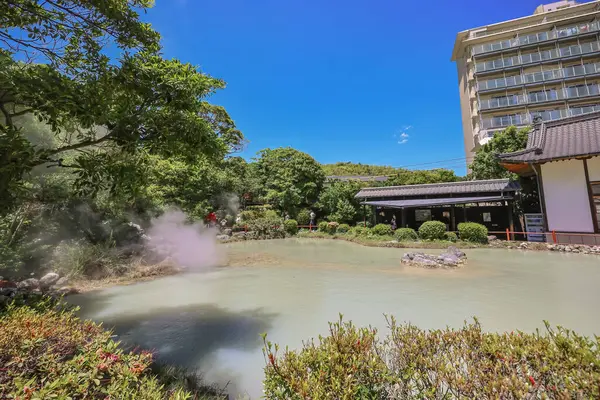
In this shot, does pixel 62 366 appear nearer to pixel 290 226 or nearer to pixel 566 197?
pixel 566 197

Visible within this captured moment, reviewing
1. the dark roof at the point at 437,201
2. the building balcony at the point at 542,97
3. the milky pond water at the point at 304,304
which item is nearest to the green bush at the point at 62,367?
the milky pond water at the point at 304,304

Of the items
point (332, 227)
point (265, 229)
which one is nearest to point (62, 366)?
point (265, 229)

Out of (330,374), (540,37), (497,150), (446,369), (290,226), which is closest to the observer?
(446,369)

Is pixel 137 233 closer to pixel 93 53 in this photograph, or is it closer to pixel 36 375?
pixel 93 53

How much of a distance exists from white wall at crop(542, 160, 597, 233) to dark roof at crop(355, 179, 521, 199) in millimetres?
2365

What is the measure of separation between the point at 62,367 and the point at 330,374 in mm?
1753

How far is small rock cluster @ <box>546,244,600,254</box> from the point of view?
9703 mm

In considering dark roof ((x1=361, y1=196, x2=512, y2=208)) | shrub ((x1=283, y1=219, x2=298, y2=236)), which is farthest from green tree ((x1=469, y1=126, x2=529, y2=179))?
shrub ((x1=283, y1=219, x2=298, y2=236))

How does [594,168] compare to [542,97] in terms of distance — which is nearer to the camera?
[594,168]

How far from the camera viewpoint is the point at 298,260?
10.4 metres

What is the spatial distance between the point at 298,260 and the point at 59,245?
23.9 ft

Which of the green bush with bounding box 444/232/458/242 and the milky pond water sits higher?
the green bush with bounding box 444/232/458/242

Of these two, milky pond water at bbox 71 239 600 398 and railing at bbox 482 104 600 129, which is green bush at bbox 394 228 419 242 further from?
railing at bbox 482 104 600 129

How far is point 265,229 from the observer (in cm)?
1958
